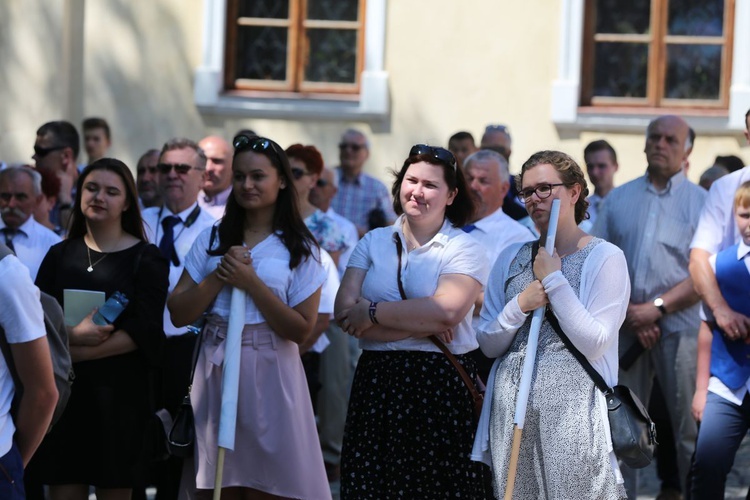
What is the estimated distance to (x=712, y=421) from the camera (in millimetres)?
6910

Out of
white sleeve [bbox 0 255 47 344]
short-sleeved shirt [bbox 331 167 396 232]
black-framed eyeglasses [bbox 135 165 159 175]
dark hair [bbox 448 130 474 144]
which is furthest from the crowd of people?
dark hair [bbox 448 130 474 144]

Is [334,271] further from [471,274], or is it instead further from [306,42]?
[306,42]

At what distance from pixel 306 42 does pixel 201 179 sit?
5270 mm

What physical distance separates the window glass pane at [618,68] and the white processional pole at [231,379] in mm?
7433

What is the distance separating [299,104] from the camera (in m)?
13.1

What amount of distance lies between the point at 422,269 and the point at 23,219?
276cm

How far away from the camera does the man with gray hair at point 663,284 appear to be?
26.5 feet

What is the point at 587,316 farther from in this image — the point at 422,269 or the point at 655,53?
the point at 655,53

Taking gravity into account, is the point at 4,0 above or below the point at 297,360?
above

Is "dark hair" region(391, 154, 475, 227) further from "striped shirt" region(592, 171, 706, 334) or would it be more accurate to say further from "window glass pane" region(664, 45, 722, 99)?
"window glass pane" region(664, 45, 722, 99)

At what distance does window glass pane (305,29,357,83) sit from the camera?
13250 millimetres

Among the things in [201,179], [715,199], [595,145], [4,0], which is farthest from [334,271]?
[4,0]

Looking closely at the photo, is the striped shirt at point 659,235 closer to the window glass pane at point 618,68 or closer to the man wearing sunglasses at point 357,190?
the man wearing sunglasses at point 357,190

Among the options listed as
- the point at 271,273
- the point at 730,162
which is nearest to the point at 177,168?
the point at 271,273
